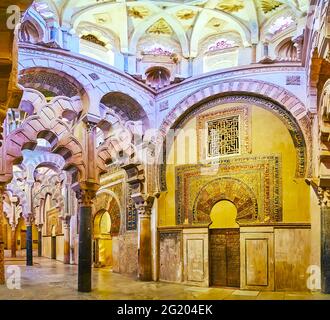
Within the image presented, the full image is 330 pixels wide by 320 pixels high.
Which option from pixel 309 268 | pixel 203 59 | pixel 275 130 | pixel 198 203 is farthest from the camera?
pixel 203 59

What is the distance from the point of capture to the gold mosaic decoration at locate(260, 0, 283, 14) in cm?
1123

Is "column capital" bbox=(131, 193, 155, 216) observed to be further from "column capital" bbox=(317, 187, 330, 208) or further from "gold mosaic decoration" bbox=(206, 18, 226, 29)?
"gold mosaic decoration" bbox=(206, 18, 226, 29)

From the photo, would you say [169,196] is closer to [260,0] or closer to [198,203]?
[198,203]

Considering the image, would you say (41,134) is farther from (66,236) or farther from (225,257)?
(66,236)

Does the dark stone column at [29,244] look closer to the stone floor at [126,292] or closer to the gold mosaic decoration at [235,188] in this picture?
the stone floor at [126,292]

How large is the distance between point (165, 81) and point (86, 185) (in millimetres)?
4448

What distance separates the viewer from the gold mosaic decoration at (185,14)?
1208 centimetres

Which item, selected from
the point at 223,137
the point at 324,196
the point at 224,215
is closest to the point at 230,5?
the point at 223,137

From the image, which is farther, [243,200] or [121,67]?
[121,67]

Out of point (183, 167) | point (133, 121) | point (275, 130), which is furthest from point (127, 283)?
point (275, 130)

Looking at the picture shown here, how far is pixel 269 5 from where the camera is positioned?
1135 centimetres

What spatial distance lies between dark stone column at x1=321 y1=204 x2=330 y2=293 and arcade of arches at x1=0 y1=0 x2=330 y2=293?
29 mm

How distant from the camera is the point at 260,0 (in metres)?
11.3

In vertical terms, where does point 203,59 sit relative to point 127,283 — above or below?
above
